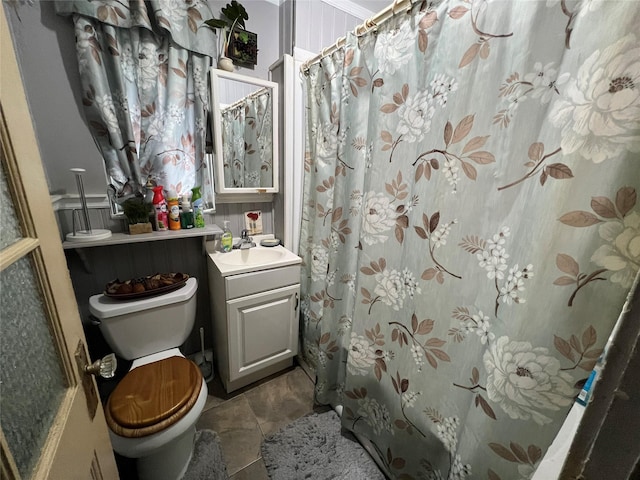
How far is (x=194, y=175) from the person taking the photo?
148cm

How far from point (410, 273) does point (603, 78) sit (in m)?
0.68

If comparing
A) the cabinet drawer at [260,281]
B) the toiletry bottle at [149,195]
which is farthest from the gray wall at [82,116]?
the cabinet drawer at [260,281]

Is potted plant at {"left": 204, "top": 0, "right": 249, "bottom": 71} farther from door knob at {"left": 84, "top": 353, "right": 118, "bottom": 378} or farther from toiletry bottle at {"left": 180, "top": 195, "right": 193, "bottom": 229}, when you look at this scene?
door knob at {"left": 84, "top": 353, "right": 118, "bottom": 378}

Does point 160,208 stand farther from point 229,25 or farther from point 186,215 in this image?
point 229,25

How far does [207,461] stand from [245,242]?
43.9 inches

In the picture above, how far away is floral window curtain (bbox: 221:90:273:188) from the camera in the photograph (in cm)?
154

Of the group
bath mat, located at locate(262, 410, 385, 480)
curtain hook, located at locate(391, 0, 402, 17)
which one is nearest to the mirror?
curtain hook, located at locate(391, 0, 402, 17)

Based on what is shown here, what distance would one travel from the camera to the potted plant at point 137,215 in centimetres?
128

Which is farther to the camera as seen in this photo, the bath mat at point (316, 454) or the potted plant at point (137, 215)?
the potted plant at point (137, 215)

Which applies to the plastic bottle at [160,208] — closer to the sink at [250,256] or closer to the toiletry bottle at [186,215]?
the toiletry bottle at [186,215]

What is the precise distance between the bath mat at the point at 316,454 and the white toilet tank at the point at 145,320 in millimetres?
733

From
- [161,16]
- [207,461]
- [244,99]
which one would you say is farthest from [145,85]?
[207,461]

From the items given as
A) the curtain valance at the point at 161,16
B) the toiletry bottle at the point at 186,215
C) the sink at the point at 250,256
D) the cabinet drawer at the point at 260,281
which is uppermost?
the curtain valance at the point at 161,16

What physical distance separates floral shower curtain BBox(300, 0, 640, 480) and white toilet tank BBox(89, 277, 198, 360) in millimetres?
847
